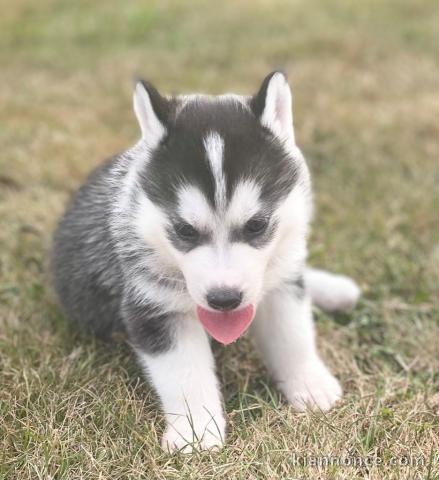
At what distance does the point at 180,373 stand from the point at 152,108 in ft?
4.47

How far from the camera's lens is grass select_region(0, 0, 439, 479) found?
3.49 meters

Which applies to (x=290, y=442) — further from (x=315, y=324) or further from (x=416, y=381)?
(x=315, y=324)

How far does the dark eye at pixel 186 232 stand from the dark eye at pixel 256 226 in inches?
9.6

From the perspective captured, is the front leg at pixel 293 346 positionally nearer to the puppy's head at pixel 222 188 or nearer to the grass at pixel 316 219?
the grass at pixel 316 219

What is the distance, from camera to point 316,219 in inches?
253

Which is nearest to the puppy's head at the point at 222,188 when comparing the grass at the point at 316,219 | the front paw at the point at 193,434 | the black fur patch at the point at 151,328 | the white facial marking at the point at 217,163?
the white facial marking at the point at 217,163

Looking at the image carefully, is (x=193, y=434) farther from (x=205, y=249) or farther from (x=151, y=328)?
(x=205, y=249)

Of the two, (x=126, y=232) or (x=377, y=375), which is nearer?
(x=126, y=232)

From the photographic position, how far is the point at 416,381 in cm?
427

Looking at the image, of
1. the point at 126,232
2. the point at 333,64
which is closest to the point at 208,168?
the point at 126,232

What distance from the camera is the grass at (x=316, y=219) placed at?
349 cm

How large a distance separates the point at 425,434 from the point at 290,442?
716mm

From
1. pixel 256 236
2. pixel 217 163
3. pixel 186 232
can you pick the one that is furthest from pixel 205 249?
pixel 217 163

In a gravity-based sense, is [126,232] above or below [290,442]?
above
